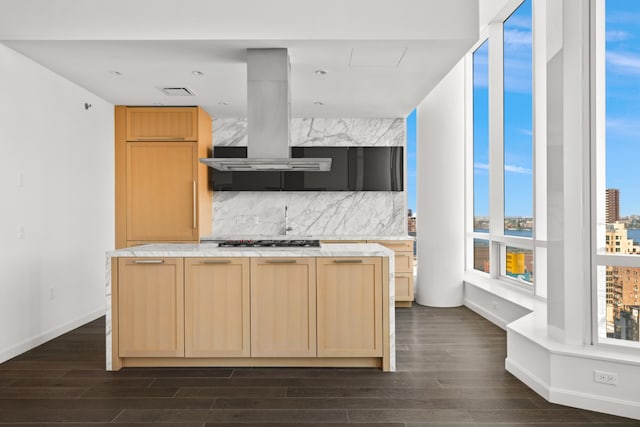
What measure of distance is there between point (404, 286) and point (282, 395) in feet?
9.72

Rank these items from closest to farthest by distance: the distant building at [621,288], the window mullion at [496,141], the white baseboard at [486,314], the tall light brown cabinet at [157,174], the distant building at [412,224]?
the distant building at [621,288], the white baseboard at [486,314], the window mullion at [496,141], the tall light brown cabinet at [157,174], the distant building at [412,224]

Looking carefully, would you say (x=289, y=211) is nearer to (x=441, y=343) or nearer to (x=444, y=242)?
(x=444, y=242)

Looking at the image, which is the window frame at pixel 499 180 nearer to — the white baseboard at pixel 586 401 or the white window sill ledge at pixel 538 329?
the white window sill ledge at pixel 538 329

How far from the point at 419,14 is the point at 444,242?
2.96 meters

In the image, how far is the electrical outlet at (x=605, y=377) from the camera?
2518 mm

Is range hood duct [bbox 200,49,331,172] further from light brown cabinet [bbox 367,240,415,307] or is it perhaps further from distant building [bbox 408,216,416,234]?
distant building [bbox 408,216,416,234]

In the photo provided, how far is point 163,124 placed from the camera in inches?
213

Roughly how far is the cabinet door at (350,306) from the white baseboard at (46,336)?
251 cm

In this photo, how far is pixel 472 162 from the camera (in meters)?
5.84

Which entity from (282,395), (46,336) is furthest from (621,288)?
(46,336)

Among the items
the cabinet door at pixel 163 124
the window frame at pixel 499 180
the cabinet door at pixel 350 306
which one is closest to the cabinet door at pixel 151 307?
the cabinet door at pixel 350 306

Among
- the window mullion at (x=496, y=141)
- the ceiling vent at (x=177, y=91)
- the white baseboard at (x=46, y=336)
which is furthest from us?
the window mullion at (x=496, y=141)

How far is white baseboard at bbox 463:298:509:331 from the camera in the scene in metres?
4.38

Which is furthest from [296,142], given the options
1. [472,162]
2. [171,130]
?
[472,162]
